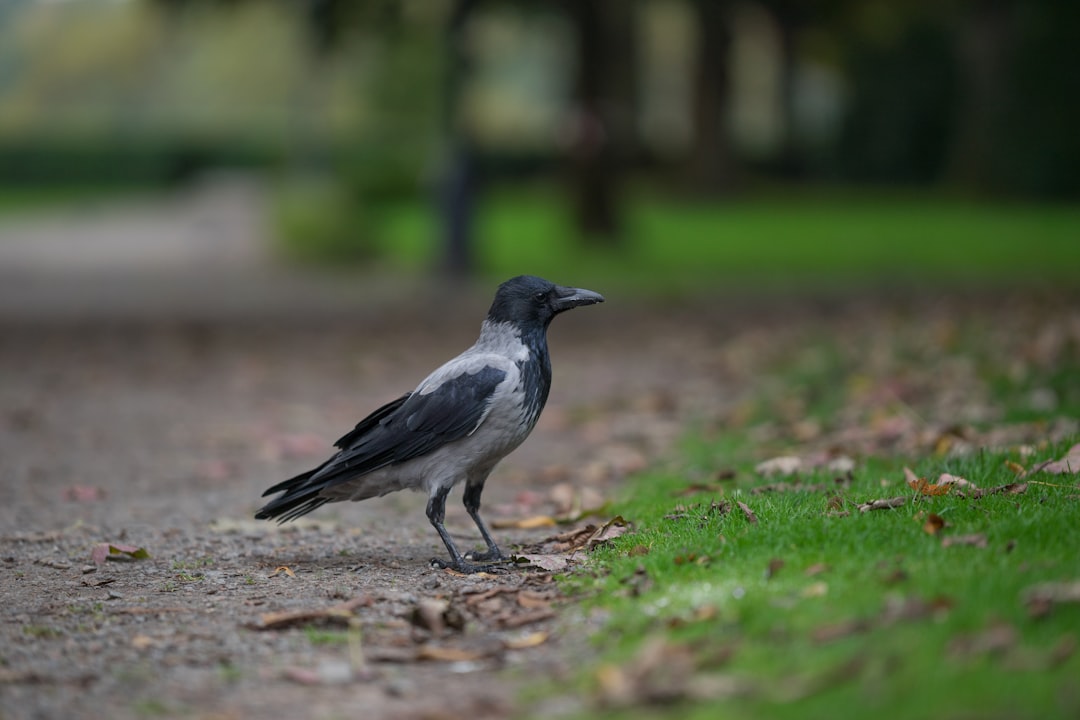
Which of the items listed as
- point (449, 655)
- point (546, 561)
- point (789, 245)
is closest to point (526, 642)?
point (449, 655)

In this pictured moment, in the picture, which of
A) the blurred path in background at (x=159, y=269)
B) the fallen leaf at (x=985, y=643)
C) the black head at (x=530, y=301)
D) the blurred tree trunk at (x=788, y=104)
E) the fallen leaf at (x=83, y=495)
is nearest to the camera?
the fallen leaf at (x=985, y=643)

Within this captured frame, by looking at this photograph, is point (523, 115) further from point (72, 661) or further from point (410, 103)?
point (72, 661)

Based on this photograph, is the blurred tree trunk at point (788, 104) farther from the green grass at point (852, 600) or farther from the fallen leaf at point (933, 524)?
the fallen leaf at point (933, 524)

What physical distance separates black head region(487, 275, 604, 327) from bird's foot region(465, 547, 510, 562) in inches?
40.7

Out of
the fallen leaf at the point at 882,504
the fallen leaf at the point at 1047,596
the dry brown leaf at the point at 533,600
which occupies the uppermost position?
the fallen leaf at the point at 1047,596

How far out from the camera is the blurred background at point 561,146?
23.0m

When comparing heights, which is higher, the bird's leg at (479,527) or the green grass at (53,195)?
the bird's leg at (479,527)

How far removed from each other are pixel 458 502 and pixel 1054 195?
1305 inches

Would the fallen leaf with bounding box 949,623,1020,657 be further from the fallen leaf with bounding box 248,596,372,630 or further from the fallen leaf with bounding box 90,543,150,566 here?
the fallen leaf with bounding box 90,543,150,566

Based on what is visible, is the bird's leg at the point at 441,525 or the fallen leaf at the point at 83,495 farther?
the fallen leaf at the point at 83,495

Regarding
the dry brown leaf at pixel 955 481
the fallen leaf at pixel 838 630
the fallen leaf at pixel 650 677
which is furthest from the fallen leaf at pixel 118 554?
the dry brown leaf at pixel 955 481

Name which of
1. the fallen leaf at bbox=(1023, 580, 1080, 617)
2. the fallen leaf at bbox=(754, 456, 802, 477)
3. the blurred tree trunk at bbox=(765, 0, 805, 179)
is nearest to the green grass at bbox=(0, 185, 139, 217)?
the blurred tree trunk at bbox=(765, 0, 805, 179)

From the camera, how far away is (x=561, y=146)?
1061 inches

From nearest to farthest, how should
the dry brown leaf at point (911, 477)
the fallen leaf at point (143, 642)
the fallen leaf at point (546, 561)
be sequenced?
1. the fallen leaf at point (143, 642)
2. the fallen leaf at point (546, 561)
3. the dry brown leaf at point (911, 477)
